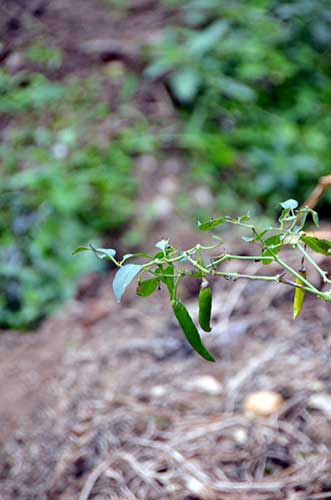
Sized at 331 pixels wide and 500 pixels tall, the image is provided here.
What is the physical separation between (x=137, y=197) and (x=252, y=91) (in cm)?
99

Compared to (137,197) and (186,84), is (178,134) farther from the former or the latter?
(137,197)

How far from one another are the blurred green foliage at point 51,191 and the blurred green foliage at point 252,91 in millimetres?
398

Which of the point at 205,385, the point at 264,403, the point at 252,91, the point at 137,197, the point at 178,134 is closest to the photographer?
the point at 264,403

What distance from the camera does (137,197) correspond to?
297cm

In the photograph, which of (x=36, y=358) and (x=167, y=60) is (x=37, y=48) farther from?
Result: (x=36, y=358)

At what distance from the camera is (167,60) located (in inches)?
134

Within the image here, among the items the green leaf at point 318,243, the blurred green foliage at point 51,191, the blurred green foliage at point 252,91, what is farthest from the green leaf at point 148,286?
the blurred green foliage at point 252,91

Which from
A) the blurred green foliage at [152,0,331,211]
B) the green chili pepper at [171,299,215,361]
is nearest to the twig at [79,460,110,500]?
the green chili pepper at [171,299,215,361]

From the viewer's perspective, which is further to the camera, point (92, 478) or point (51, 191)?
point (51, 191)

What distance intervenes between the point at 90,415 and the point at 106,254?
2.82 ft

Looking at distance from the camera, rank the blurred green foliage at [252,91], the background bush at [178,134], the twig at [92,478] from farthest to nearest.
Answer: the blurred green foliage at [252,91]
the background bush at [178,134]
the twig at [92,478]

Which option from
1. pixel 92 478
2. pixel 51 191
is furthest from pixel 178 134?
pixel 92 478

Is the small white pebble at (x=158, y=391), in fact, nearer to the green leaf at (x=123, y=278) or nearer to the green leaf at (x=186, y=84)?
the green leaf at (x=123, y=278)

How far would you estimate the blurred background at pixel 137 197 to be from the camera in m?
1.60
